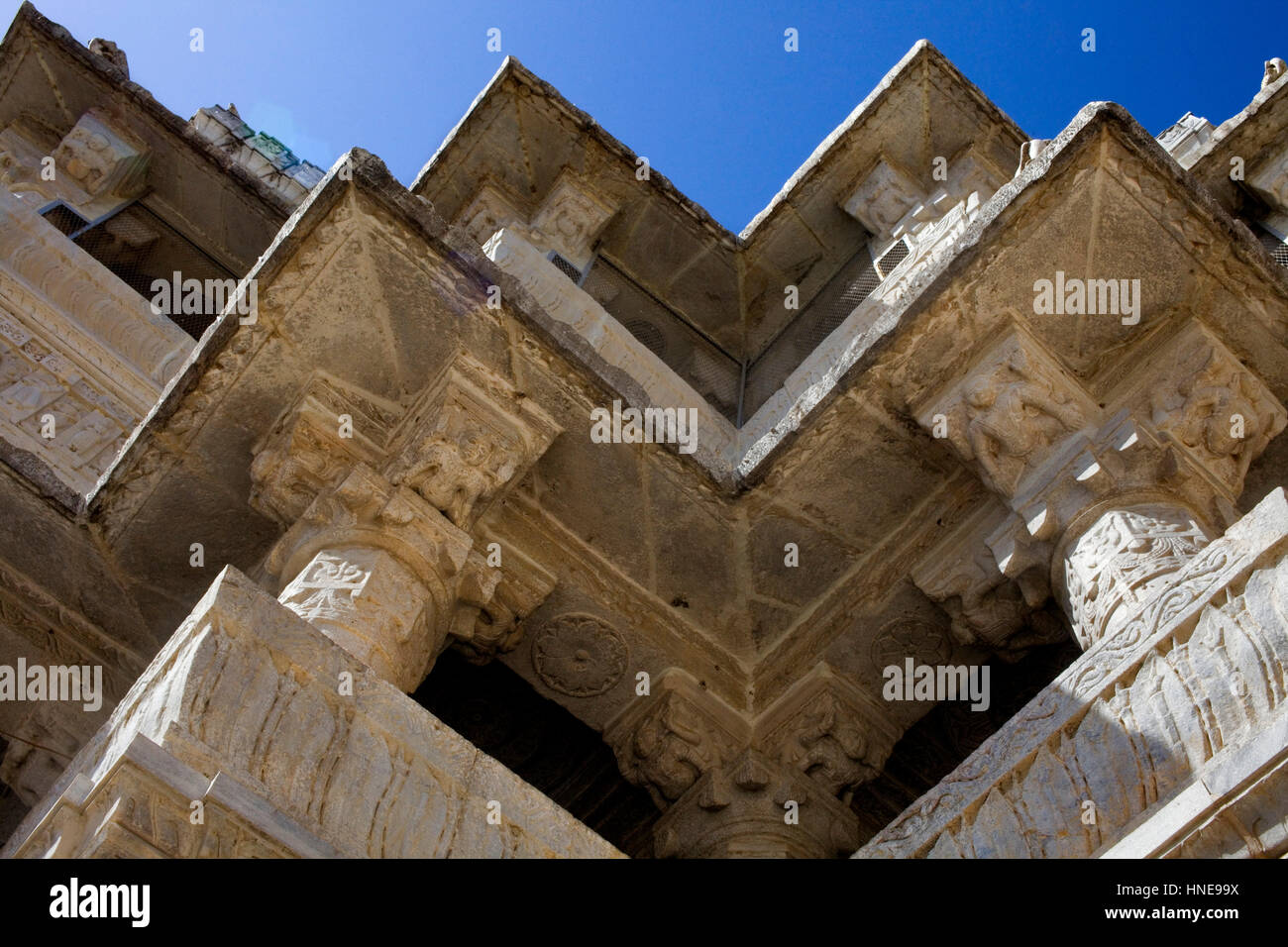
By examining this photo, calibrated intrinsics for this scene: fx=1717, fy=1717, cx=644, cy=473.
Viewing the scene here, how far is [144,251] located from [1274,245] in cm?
642

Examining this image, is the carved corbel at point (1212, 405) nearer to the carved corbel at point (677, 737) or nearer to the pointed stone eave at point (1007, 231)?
the pointed stone eave at point (1007, 231)

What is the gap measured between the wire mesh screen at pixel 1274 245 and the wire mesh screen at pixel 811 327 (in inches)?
71.5

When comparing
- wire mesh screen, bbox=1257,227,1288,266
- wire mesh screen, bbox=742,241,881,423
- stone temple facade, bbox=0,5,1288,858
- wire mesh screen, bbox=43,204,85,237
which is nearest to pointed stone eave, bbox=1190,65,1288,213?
wire mesh screen, bbox=1257,227,1288,266

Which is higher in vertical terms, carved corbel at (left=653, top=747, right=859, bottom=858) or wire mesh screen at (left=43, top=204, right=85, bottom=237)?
wire mesh screen at (left=43, top=204, right=85, bottom=237)

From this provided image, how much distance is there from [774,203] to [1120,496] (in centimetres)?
495

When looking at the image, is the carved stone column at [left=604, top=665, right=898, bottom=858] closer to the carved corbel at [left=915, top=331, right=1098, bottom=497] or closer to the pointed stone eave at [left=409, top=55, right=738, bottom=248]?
the carved corbel at [left=915, top=331, right=1098, bottom=497]

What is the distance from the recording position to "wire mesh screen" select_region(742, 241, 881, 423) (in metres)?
9.28

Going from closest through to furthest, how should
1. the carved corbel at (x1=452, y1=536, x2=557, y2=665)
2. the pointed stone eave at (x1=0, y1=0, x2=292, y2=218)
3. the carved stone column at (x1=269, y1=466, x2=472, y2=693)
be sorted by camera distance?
the carved stone column at (x1=269, y1=466, x2=472, y2=693), the carved corbel at (x1=452, y1=536, x2=557, y2=665), the pointed stone eave at (x1=0, y1=0, x2=292, y2=218)

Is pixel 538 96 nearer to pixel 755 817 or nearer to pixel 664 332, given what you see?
pixel 664 332

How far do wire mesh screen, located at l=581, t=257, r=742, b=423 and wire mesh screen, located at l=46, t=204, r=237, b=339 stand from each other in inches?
92.3

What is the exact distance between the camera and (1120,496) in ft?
17.9

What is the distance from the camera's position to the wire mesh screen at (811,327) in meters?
9.28
